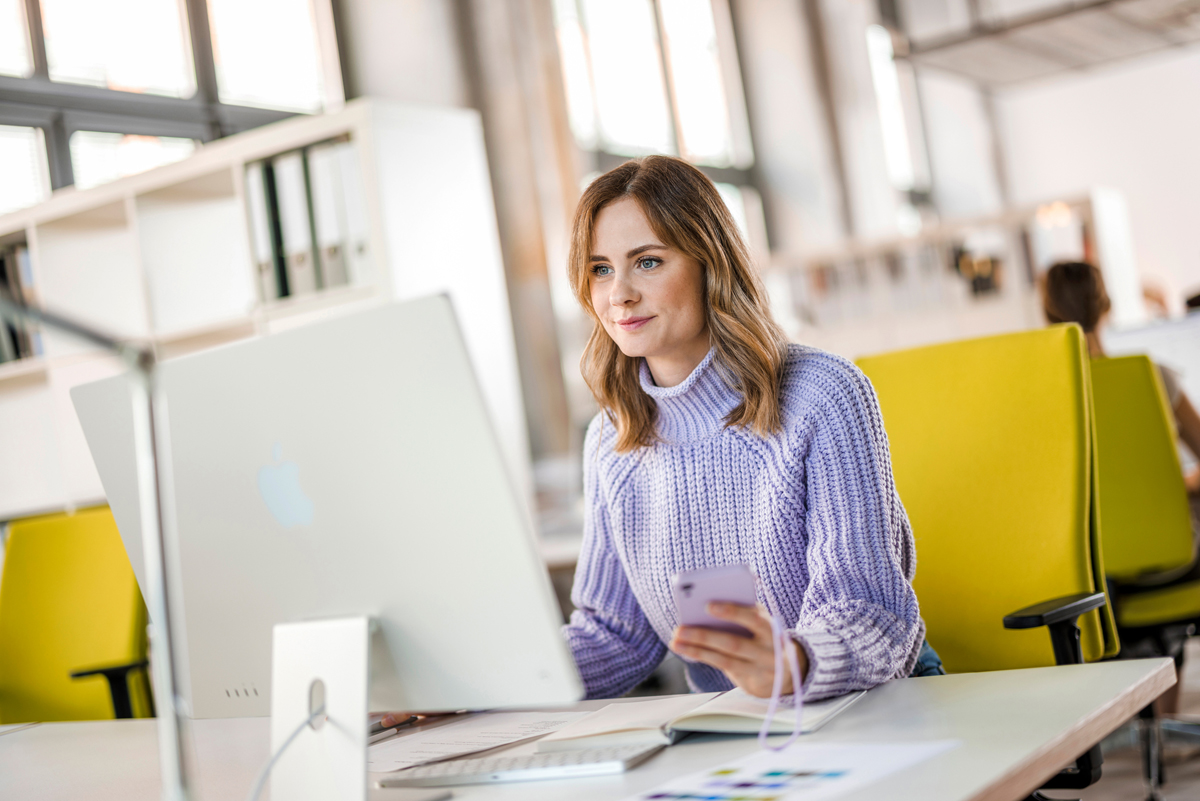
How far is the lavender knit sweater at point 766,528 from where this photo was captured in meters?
1.17

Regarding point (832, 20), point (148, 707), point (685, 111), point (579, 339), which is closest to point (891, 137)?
point (832, 20)

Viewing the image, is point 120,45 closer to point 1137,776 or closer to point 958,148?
point 1137,776

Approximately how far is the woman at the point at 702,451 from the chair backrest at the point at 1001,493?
0.70 feet

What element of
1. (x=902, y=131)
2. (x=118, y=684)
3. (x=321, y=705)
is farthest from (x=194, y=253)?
(x=902, y=131)

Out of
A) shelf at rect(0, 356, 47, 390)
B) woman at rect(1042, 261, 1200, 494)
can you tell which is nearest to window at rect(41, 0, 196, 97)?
shelf at rect(0, 356, 47, 390)

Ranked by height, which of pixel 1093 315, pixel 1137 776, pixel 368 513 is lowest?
pixel 1137 776

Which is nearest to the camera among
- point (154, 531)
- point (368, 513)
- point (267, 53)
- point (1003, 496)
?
point (154, 531)

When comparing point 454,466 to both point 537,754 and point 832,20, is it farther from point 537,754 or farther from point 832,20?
point 832,20

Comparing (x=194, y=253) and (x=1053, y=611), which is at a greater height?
A: (x=194, y=253)

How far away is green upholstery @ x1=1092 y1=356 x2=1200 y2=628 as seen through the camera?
2184 millimetres

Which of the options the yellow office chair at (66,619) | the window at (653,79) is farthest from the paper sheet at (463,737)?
the window at (653,79)

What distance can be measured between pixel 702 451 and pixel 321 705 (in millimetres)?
570

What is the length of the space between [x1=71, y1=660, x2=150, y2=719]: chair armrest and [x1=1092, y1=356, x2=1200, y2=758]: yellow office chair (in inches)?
74.0

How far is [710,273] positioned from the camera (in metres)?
1.36
